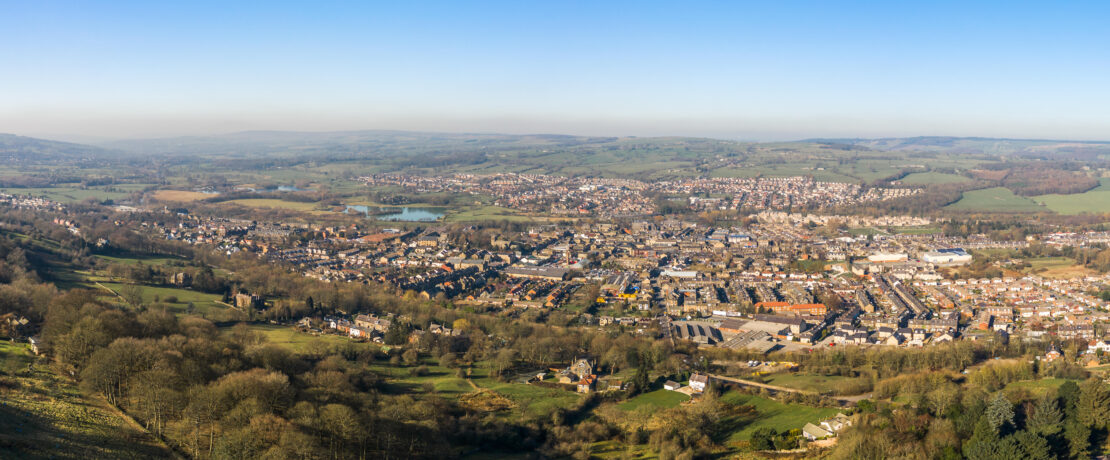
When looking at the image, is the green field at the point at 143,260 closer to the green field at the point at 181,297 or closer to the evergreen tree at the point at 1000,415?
the green field at the point at 181,297

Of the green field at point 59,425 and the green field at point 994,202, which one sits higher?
the green field at point 59,425

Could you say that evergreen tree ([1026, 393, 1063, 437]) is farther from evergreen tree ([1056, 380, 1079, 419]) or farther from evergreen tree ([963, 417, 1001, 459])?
evergreen tree ([963, 417, 1001, 459])

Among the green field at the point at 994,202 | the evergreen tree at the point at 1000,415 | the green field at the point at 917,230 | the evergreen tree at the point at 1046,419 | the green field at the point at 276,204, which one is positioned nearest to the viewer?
the evergreen tree at the point at 1046,419

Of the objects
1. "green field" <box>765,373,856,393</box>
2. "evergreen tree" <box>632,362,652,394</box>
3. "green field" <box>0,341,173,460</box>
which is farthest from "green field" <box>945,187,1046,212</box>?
"green field" <box>0,341,173,460</box>

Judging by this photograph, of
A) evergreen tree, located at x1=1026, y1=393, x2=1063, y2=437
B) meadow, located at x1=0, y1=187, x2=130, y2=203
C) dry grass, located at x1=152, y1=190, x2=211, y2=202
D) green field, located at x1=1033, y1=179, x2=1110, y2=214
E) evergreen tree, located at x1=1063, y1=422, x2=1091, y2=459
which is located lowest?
dry grass, located at x1=152, y1=190, x2=211, y2=202

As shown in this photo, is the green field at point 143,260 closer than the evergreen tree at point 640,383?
No

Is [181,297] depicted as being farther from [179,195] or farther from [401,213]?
[179,195]

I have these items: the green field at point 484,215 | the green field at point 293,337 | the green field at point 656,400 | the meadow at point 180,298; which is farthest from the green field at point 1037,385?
the green field at point 484,215
